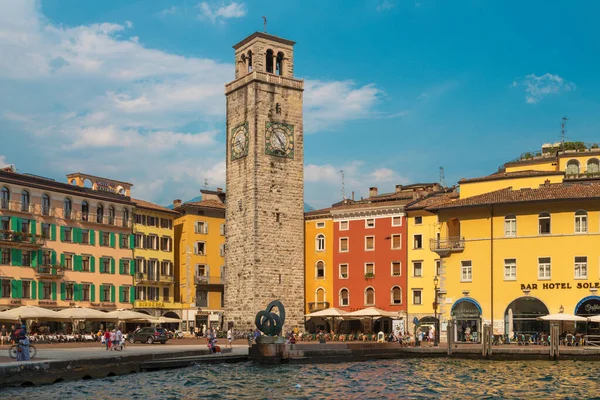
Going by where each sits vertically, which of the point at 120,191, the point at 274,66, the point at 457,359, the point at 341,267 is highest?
the point at 274,66

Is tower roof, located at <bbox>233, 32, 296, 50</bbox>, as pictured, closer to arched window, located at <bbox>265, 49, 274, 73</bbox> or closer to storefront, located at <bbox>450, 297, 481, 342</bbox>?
arched window, located at <bbox>265, 49, 274, 73</bbox>

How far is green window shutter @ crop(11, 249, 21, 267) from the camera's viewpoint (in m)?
62.0

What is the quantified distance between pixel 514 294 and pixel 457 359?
917 cm

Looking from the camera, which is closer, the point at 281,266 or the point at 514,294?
the point at 514,294

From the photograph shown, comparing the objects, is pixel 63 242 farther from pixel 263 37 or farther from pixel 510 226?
pixel 510 226

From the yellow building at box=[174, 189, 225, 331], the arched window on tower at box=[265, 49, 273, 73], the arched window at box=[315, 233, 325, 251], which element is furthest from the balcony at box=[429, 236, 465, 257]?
the yellow building at box=[174, 189, 225, 331]

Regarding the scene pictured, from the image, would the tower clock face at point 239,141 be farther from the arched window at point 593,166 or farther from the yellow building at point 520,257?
the arched window at point 593,166

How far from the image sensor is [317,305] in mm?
73938

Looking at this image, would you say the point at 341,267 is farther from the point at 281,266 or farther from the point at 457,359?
the point at 457,359

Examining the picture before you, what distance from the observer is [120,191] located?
74562mm

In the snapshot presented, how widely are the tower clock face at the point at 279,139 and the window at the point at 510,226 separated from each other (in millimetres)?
18925

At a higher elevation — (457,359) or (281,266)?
(281,266)

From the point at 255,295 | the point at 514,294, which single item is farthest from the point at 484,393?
the point at 255,295

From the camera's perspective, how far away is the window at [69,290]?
6562 cm
